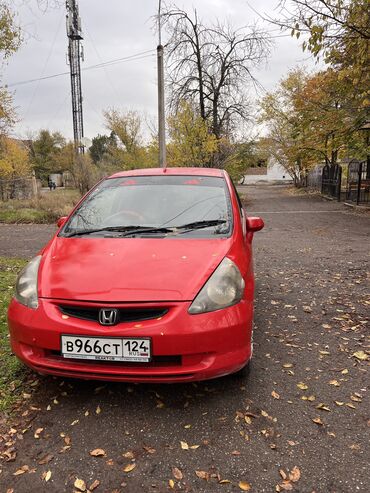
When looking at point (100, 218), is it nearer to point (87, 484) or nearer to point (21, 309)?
point (21, 309)

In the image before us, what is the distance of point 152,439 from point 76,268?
121cm

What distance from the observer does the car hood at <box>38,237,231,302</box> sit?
97.0 inches

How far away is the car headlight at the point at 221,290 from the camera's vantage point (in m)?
2.44

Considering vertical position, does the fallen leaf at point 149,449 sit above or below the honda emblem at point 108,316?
below

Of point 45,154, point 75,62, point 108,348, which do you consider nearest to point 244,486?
point 108,348

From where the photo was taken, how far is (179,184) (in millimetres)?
3910

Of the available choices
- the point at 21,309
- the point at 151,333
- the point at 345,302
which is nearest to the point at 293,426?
the point at 151,333

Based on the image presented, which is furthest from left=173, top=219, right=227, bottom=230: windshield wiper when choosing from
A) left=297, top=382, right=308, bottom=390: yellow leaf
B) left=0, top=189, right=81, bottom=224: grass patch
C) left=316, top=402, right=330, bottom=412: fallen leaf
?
left=0, top=189, right=81, bottom=224: grass patch

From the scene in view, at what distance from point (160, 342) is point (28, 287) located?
1.05 meters

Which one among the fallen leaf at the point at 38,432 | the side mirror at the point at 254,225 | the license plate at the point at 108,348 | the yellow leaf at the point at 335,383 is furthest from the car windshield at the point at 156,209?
the fallen leaf at the point at 38,432

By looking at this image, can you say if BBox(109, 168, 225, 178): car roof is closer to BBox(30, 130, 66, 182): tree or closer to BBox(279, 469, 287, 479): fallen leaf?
BBox(279, 469, 287, 479): fallen leaf

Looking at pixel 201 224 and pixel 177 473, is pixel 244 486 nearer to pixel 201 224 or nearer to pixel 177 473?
pixel 177 473

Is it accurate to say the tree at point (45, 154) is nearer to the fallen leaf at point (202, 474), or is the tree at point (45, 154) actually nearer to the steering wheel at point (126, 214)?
the steering wheel at point (126, 214)

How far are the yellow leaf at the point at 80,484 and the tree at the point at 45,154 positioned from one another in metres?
59.1
